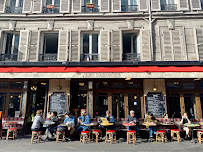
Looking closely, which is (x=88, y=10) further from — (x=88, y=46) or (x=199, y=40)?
(x=199, y=40)

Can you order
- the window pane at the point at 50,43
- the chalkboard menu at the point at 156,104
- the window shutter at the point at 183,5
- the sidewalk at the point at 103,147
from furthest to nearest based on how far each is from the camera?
the window pane at the point at 50,43, the window shutter at the point at 183,5, the chalkboard menu at the point at 156,104, the sidewalk at the point at 103,147

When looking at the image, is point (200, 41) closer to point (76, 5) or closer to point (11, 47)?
point (76, 5)

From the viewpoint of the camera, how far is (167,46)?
8.33 metres

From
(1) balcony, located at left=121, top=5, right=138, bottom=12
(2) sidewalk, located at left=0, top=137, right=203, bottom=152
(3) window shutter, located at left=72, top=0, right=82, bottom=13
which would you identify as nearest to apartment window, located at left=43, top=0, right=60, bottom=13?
(3) window shutter, located at left=72, top=0, right=82, bottom=13

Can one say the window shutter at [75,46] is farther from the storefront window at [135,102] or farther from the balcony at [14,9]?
the balcony at [14,9]

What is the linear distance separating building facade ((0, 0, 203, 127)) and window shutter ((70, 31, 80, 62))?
0.05 meters

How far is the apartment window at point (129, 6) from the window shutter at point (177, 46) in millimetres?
2592

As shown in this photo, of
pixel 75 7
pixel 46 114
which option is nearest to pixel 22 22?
pixel 75 7

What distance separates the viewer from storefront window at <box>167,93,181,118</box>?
7591 mm

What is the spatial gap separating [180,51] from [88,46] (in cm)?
500

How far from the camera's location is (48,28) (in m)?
8.60

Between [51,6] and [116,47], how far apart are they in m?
4.47

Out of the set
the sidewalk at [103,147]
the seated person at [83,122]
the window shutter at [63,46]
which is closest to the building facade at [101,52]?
the window shutter at [63,46]

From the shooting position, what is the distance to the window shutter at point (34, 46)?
27.2ft
